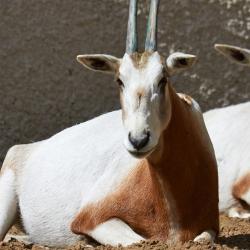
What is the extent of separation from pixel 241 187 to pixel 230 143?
554 millimetres

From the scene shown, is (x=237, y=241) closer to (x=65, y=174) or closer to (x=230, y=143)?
(x=65, y=174)

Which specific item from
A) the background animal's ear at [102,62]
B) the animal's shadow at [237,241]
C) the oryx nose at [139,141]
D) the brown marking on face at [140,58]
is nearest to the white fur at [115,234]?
the animal's shadow at [237,241]

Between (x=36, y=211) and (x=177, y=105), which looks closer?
(x=177, y=105)

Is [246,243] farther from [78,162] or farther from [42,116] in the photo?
[42,116]

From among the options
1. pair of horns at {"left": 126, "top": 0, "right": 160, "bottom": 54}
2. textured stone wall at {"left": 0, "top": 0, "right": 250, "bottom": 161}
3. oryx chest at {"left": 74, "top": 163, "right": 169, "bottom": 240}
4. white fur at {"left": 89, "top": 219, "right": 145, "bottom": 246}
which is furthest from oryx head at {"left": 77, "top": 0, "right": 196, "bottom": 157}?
textured stone wall at {"left": 0, "top": 0, "right": 250, "bottom": 161}

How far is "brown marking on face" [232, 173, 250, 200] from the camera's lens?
9.85m

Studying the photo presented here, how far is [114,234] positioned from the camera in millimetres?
8008

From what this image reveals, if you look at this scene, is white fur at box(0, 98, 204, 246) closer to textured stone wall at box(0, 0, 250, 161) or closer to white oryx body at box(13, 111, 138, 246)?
white oryx body at box(13, 111, 138, 246)

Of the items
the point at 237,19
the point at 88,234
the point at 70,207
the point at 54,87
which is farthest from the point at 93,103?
the point at 88,234

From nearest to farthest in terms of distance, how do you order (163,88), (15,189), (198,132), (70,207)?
(163,88), (198,132), (70,207), (15,189)

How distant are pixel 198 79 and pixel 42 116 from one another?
1577 millimetres

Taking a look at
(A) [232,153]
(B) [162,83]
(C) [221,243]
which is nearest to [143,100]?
(B) [162,83]

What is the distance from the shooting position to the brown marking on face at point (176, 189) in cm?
792

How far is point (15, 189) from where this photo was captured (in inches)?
381
